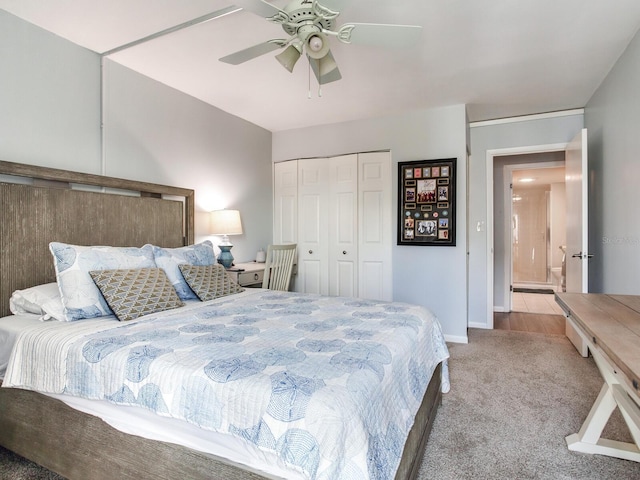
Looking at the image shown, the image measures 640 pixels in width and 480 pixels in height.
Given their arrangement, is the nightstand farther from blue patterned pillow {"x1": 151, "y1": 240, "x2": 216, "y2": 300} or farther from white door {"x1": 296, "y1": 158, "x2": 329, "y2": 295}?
white door {"x1": 296, "y1": 158, "x2": 329, "y2": 295}

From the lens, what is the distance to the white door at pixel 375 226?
4105 mm

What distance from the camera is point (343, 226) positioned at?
433 cm

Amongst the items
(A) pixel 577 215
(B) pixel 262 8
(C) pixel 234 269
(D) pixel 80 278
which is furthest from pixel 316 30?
(A) pixel 577 215

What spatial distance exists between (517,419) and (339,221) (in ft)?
8.81

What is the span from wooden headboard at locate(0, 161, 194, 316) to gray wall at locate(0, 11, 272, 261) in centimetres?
13

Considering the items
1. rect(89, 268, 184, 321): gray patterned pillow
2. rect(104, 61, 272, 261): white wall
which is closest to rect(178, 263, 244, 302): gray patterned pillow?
rect(89, 268, 184, 321): gray patterned pillow

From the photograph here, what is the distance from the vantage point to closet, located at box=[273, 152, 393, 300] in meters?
4.14

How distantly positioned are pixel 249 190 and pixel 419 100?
6.92 feet

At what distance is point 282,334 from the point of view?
1657 millimetres

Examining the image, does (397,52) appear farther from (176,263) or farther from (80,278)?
(80,278)

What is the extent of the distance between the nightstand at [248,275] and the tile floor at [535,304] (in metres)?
3.93

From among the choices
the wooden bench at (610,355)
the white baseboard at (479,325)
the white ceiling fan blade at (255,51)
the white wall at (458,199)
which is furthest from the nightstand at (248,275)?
the white baseboard at (479,325)

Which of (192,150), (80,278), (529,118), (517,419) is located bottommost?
(517,419)

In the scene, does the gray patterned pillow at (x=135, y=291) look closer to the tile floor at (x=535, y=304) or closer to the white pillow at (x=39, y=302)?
the white pillow at (x=39, y=302)
